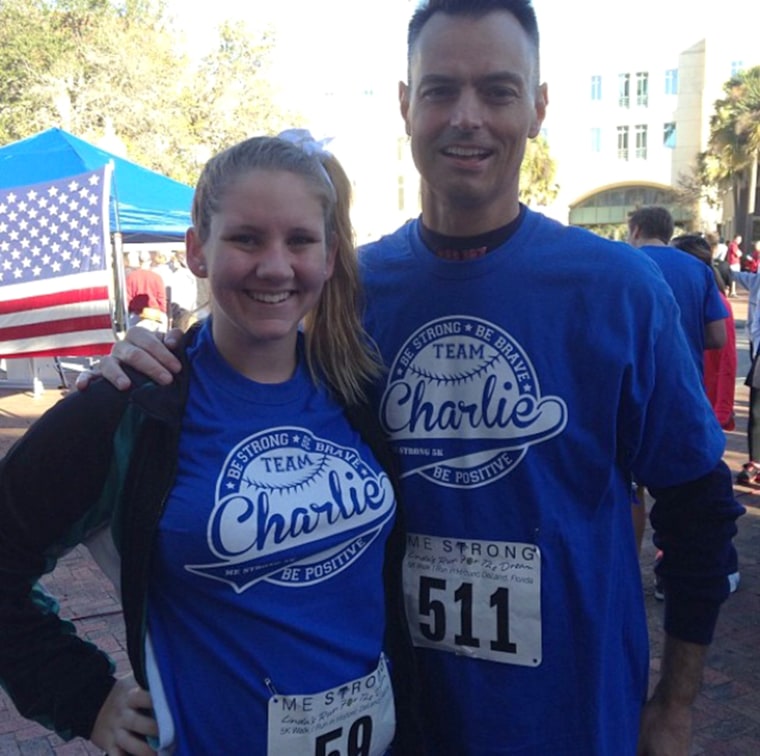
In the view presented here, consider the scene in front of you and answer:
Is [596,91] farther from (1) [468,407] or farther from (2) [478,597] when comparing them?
(2) [478,597]

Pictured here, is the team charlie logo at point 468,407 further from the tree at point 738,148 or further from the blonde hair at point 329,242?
the tree at point 738,148

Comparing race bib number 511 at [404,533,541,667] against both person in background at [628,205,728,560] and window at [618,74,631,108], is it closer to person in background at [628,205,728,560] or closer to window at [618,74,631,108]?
person in background at [628,205,728,560]

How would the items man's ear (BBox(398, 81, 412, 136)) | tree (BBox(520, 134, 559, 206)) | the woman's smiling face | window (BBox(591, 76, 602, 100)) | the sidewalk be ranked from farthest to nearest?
window (BBox(591, 76, 602, 100)) < tree (BBox(520, 134, 559, 206)) < the sidewalk < man's ear (BBox(398, 81, 412, 136)) < the woman's smiling face

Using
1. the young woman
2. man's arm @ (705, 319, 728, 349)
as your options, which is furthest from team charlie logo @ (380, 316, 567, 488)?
man's arm @ (705, 319, 728, 349)

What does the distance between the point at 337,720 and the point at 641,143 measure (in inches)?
2316

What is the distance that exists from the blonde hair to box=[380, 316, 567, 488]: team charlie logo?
0.13 metres

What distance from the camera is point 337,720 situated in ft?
5.33

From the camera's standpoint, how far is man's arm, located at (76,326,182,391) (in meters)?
1.59

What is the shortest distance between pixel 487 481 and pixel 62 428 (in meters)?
0.83

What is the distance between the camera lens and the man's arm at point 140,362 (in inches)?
62.7

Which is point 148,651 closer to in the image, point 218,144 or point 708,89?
point 218,144

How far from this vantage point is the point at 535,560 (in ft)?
5.56

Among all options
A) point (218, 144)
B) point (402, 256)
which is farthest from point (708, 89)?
point (402, 256)

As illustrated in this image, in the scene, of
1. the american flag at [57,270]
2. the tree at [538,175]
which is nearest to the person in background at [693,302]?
the american flag at [57,270]
